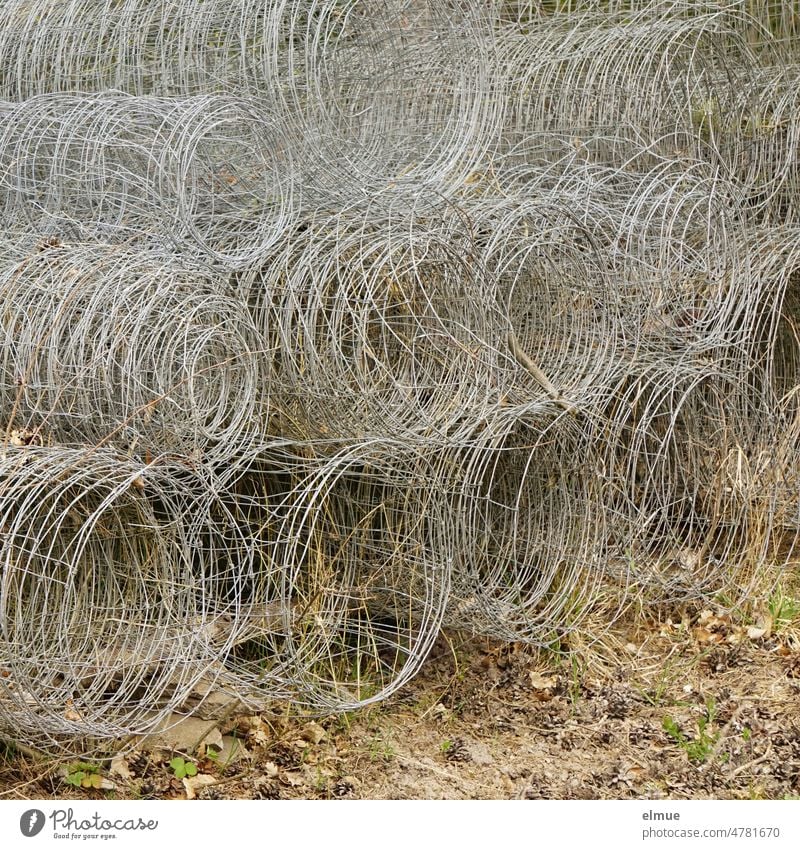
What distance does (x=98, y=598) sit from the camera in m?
3.29

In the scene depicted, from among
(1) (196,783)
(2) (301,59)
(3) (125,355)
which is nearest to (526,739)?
(1) (196,783)

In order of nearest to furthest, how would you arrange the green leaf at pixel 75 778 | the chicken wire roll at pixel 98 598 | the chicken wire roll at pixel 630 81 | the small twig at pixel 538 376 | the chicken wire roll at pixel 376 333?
the chicken wire roll at pixel 98 598, the green leaf at pixel 75 778, the chicken wire roll at pixel 376 333, the small twig at pixel 538 376, the chicken wire roll at pixel 630 81

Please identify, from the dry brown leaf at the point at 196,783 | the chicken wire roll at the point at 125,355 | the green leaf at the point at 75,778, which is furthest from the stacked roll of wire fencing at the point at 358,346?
the dry brown leaf at the point at 196,783

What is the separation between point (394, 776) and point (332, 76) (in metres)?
2.81

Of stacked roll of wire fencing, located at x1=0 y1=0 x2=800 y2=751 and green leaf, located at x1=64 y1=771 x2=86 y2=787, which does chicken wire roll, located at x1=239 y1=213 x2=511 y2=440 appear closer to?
stacked roll of wire fencing, located at x1=0 y1=0 x2=800 y2=751

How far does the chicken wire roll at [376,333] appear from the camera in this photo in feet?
11.3

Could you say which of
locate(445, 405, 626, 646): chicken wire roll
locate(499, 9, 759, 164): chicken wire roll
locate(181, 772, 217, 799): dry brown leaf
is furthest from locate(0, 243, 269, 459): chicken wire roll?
locate(499, 9, 759, 164): chicken wire roll

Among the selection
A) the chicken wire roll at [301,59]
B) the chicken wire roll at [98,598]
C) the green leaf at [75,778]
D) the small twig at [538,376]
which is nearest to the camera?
the chicken wire roll at [98,598]

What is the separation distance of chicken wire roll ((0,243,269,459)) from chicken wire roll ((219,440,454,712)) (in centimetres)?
33

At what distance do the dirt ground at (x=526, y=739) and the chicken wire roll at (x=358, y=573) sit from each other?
171mm

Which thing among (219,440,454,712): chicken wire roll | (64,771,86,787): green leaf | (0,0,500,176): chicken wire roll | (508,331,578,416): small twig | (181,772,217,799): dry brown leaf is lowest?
(181,772,217,799): dry brown leaf

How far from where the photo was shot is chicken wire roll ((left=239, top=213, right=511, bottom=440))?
11.3 feet

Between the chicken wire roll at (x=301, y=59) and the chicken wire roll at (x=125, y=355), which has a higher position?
the chicken wire roll at (x=301, y=59)

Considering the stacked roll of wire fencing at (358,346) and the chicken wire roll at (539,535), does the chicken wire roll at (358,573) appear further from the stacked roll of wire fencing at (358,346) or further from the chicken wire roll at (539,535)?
the chicken wire roll at (539,535)
